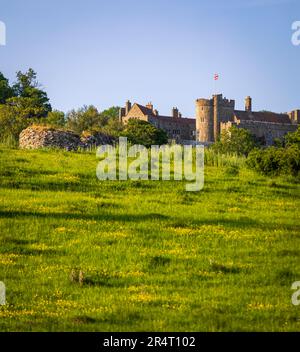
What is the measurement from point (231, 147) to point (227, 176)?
8063 centimetres

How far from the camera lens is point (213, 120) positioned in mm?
164875

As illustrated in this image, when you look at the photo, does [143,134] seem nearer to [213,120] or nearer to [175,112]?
[213,120]

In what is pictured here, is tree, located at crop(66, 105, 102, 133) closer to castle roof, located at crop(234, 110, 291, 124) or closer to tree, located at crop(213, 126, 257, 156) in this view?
tree, located at crop(213, 126, 257, 156)

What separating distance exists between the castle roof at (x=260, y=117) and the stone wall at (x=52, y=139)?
120 m

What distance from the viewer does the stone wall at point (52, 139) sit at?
4472cm

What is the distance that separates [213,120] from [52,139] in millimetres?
122776

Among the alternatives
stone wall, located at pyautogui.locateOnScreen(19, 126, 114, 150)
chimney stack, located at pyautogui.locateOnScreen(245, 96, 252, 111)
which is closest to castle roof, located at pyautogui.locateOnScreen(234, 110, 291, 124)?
chimney stack, located at pyautogui.locateOnScreen(245, 96, 252, 111)

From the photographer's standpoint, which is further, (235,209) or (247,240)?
(235,209)

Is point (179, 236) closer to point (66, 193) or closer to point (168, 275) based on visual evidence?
point (168, 275)

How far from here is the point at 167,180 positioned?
31.8 m

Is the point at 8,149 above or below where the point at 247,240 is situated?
above

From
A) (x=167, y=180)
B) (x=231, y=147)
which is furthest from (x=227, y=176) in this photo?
(x=231, y=147)

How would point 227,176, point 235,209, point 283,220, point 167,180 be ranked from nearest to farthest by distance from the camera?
point 283,220, point 235,209, point 167,180, point 227,176

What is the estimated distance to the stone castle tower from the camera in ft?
541
